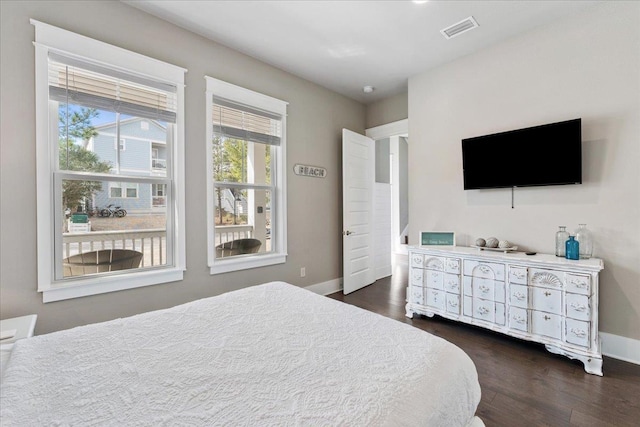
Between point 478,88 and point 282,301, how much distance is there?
3.07 m

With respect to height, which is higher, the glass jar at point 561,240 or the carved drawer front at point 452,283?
the glass jar at point 561,240

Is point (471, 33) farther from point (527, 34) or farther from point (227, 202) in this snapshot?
point (227, 202)

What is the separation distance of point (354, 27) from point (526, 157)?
2.06 metres

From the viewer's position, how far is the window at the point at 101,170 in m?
2.03

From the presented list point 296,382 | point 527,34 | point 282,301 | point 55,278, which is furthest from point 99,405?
point 527,34

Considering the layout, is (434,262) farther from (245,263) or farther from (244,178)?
(244,178)

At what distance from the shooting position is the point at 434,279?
3.01 metres

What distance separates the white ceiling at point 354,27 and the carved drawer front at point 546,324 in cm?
261

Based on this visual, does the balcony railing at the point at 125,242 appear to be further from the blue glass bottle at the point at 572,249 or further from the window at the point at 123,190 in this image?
the blue glass bottle at the point at 572,249

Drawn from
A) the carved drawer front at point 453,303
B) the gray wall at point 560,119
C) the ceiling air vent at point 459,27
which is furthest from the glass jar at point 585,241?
the ceiling air vent at point 459,27

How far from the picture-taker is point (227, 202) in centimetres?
310

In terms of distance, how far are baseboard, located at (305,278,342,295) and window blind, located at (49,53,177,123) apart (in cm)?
263

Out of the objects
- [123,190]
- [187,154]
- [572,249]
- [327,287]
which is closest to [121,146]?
[123,190]

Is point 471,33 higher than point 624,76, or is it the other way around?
point 471,33
